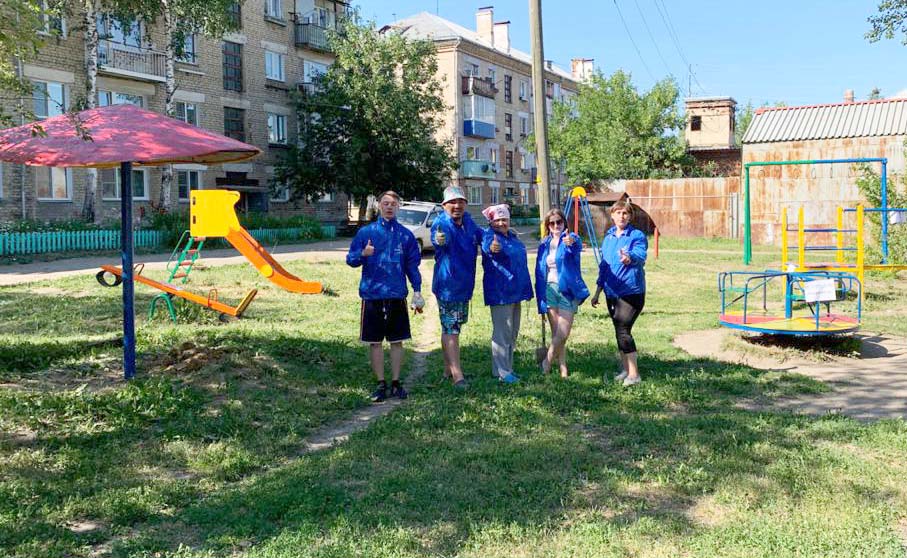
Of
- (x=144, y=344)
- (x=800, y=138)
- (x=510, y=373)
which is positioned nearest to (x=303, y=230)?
(x=800, y=138)

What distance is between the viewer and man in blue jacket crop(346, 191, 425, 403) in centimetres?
700

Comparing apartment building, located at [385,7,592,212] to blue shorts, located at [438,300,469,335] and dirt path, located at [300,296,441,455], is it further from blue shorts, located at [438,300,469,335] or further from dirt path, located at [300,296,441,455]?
blue shorts, located at [438,300,469,335]

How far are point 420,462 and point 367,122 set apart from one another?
2874 cm

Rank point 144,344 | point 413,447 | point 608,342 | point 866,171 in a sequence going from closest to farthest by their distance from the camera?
point 413,447, point 144,344, point 608,342, point 866,171

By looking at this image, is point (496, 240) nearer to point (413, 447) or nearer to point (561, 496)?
point (413, 447)

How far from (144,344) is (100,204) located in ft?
60.1

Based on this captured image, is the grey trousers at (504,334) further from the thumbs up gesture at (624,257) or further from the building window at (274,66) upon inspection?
the building window at (274,66)

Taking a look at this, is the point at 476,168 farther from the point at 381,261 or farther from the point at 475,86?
the point at 381,261

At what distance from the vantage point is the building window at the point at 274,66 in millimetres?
34872

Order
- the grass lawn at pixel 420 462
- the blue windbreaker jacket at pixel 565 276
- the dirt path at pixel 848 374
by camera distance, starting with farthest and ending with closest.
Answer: the blue windbreaker jacket at pixel 565 276
the dirt path at pixel 848 374
the grass lawn at pixel 420 462

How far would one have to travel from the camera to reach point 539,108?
39.0ft

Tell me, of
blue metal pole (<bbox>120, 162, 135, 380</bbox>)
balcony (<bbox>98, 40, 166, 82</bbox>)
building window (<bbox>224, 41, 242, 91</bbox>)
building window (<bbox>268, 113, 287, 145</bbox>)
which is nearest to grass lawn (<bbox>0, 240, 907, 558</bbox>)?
blue metal pole (<bbox>120, 162, 135, 380</bbox>)

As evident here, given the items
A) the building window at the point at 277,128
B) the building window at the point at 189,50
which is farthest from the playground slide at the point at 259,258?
the building window at the point at 277,128

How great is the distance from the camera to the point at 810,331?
9.20 meters
